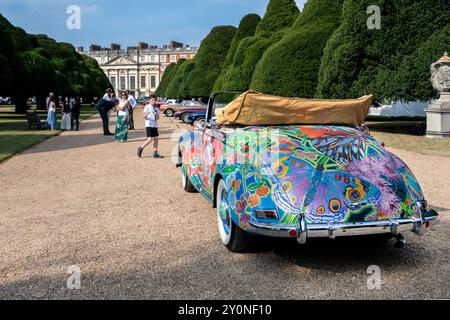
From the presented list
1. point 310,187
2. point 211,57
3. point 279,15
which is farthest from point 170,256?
point 211,57

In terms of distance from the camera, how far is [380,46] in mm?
19328

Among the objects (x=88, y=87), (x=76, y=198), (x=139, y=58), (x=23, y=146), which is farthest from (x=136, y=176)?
(x=139, y=58)

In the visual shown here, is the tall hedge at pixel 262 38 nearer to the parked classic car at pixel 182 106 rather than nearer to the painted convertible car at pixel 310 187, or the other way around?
the parked classic car at pixel 182 106

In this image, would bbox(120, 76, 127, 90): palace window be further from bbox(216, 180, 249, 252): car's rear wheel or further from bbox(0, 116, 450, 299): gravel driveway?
bbox(216, 180, 249, 252): car's rear wheel

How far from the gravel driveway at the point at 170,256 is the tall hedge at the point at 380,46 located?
12.1 meters

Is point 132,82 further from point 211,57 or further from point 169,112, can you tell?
point 169,112

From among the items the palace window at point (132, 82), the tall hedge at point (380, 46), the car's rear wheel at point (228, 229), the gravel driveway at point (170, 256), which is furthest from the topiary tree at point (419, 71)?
the palace window at point (132, 82)

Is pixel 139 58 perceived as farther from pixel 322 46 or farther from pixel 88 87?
pixel 322 46

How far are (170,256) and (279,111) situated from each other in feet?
6.72

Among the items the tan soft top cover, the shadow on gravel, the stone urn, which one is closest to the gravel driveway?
the shadow on gravel

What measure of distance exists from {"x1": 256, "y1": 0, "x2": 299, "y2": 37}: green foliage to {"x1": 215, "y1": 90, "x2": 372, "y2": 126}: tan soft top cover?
28.7 meters

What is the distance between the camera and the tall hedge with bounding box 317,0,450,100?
1839 centimetres

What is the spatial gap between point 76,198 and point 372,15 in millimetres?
15778
